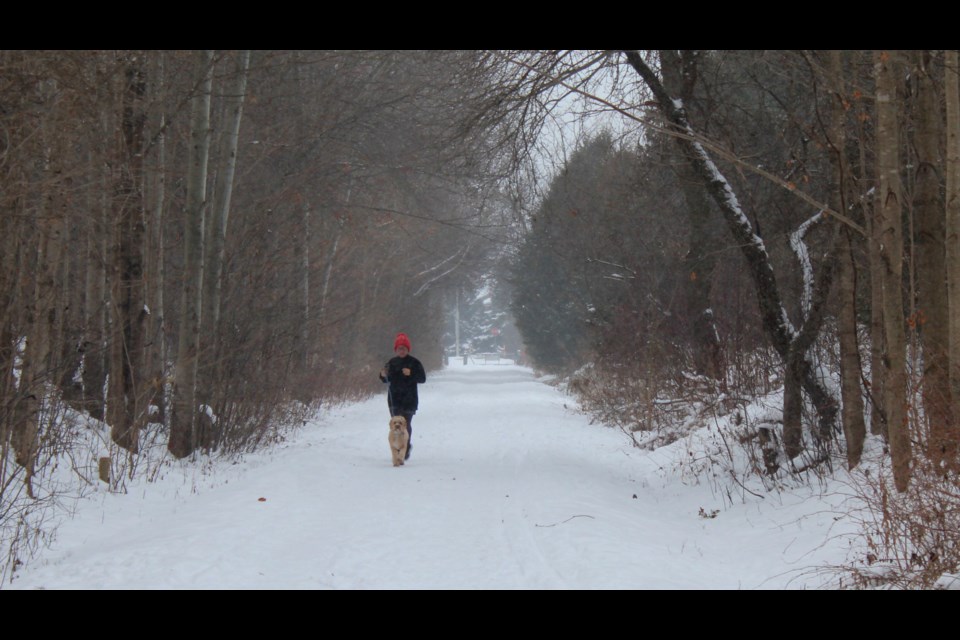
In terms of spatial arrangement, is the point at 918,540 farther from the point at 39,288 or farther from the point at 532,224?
the point at 532,224

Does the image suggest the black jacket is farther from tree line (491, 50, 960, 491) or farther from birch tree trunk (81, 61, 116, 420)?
birch tree trunk (81, 61, 116, 420)

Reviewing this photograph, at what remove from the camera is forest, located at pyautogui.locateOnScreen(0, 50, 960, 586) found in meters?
7.07

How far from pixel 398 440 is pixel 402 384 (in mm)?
1075

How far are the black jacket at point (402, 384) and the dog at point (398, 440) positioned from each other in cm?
44

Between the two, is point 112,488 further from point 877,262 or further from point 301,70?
point 301,70

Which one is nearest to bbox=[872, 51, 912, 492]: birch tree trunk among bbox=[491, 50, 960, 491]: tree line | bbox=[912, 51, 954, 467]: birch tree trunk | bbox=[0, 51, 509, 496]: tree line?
bbox=[491, 50, 960, 491]: tree line

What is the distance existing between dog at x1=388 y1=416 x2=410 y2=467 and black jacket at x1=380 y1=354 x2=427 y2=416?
0.44 meters

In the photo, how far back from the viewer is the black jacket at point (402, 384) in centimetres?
1297

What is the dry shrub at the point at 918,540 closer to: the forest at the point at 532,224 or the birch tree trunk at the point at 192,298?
the forest at the point at 532,224

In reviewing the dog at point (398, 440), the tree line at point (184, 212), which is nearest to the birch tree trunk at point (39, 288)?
the tree line at point (184, 212)

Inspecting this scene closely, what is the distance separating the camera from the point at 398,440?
1233cm
